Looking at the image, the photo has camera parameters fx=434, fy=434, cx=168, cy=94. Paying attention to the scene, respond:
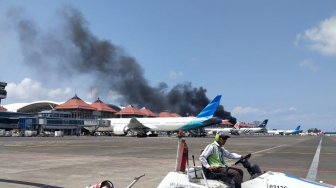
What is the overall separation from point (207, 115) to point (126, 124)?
17.7m

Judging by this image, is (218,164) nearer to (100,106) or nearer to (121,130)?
(121,130)

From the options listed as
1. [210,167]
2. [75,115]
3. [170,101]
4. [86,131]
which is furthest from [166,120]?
[170,101]

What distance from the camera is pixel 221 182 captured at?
8.01 m

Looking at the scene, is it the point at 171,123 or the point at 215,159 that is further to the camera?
the point at 171,123

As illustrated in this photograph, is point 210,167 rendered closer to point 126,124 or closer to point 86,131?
point 126,124

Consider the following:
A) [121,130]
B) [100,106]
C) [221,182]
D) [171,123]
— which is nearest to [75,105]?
[100,106]

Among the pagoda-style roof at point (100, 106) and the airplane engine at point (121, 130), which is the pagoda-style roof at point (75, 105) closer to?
the pagoda-style roof at point (100, 106)

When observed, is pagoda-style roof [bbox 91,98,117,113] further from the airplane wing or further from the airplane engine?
the airplane wing

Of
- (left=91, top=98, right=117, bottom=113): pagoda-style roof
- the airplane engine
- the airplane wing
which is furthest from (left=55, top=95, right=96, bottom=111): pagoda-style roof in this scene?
the airplane wing

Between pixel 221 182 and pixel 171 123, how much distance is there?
2902 inches

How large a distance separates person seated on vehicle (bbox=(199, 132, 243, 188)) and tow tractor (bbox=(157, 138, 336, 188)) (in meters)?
0.11

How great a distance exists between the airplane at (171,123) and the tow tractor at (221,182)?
70.0 meters

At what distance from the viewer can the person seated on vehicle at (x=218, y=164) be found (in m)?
8.03

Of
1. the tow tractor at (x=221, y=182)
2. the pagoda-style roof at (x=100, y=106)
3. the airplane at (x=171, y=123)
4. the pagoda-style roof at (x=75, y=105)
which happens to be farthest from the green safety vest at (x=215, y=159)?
the pagoda-style roof at (x=100, y=106)
